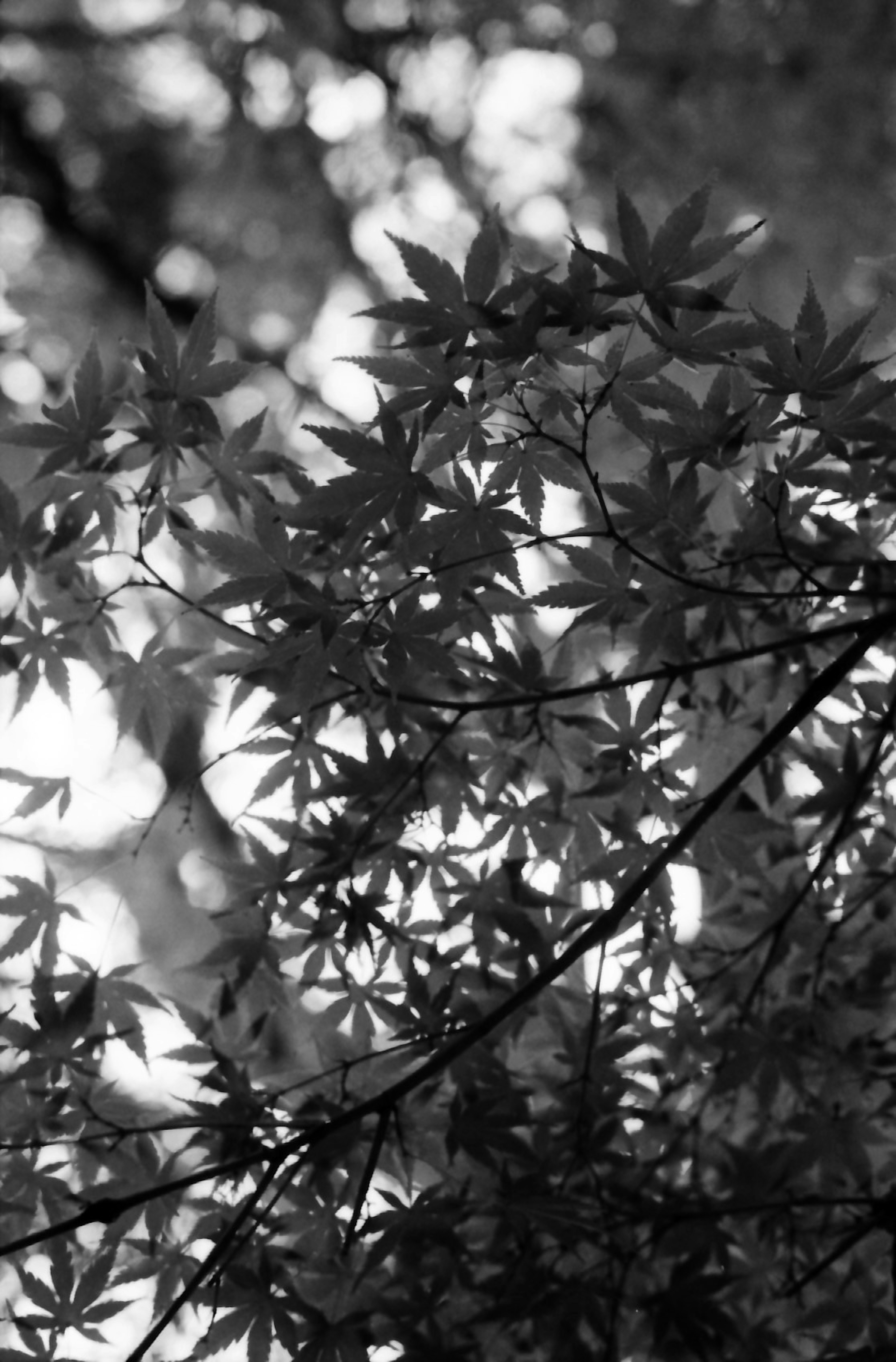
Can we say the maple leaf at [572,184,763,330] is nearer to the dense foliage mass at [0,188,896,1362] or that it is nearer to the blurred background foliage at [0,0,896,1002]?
the dense foliage mass at [0,188,896,1362]

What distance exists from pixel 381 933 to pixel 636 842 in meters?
0.28

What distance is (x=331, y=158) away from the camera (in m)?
3.97

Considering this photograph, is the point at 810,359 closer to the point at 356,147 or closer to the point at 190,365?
the point at 190,365

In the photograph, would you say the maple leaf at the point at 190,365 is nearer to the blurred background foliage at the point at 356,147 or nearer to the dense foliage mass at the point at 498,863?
the dense foliage mass at the point at 498,863

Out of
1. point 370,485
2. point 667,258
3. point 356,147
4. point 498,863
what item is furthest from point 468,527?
point 356,147

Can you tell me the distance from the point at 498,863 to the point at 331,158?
326 cm

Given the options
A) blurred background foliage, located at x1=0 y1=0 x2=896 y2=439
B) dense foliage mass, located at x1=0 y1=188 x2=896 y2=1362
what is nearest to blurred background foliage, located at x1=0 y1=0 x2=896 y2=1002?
blurred background foliage, located at x1=0 y1=0 x2=896 y2=439

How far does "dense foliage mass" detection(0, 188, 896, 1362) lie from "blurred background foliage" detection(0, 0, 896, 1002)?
1469 mm

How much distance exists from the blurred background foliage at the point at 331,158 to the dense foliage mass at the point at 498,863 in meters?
1.47

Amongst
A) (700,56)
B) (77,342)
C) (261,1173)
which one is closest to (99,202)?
(77,342)

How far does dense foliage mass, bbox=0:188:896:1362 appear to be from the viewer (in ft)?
3.41

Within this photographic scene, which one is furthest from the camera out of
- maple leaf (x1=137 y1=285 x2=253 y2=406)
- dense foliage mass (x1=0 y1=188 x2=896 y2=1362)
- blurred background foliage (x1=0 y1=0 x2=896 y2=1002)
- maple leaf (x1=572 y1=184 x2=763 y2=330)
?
blurred background foliage (x1=0 y1=0 x2=896 y2=1002)

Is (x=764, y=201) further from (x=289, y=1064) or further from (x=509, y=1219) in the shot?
(x=509, y=1219)

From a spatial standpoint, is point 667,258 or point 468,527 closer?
point 667,258
